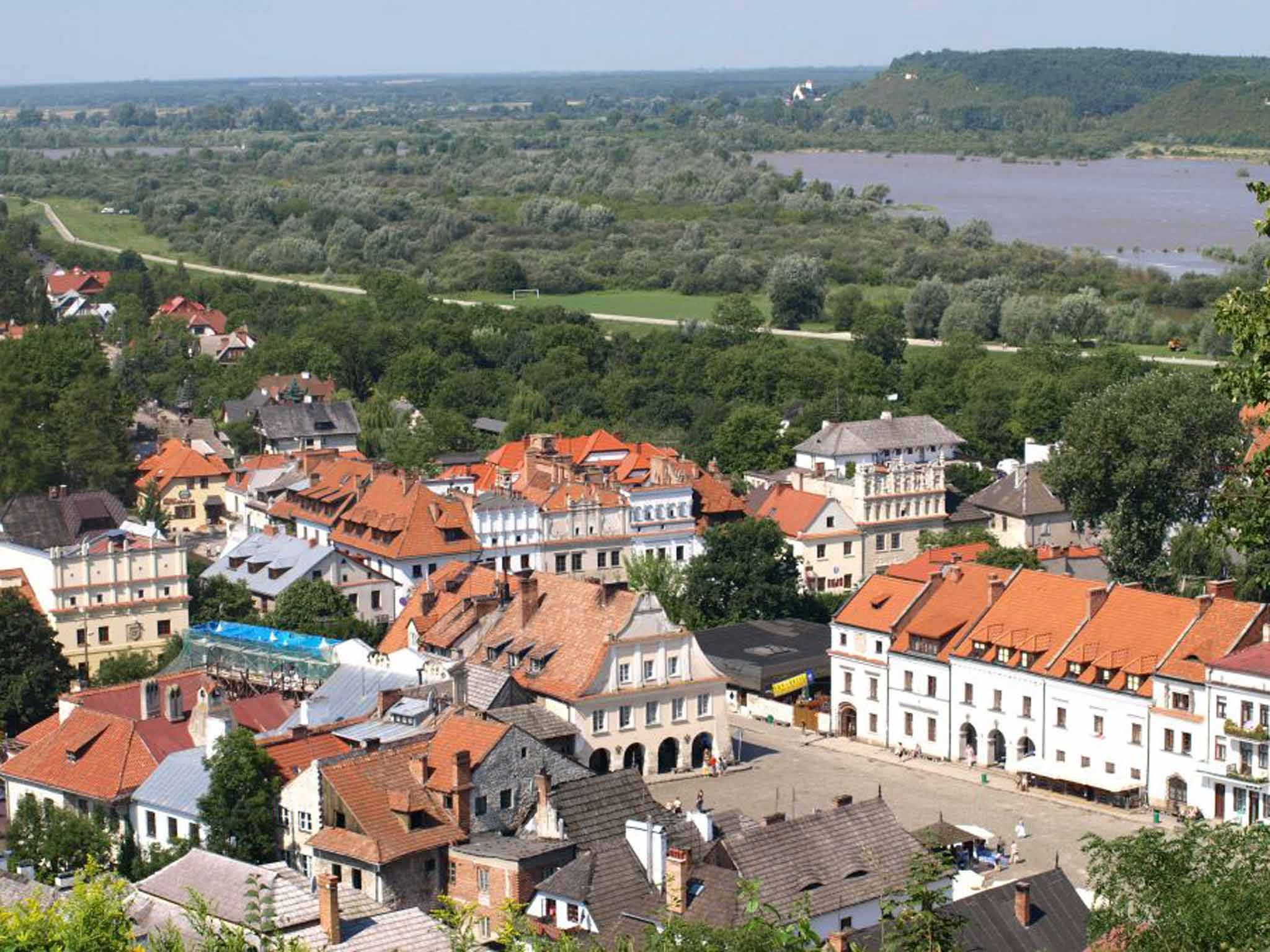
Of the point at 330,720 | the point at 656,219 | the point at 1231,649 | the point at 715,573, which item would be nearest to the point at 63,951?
the point at 330,720

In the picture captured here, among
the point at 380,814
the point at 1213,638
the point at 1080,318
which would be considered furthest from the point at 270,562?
the point at 1080,318

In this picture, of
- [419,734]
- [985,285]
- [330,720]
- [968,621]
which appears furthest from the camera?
[985,285]

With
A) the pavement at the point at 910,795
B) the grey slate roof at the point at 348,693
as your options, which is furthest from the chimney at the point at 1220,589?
the grey slate roof at the point at 348,693

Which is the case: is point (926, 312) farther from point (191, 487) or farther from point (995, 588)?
point (995, 588)

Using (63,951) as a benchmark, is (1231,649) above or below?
below

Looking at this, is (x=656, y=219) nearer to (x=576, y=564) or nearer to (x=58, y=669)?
(x=576, y=564)

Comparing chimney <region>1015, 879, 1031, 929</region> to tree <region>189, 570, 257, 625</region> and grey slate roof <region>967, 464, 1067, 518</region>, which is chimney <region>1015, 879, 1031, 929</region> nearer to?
tree <region>189, 570, 257, 625</region>
